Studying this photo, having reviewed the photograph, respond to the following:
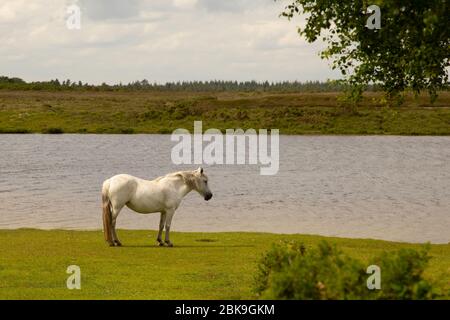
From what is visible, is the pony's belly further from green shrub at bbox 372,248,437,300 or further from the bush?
green shrub at bbox 372,248,437,300

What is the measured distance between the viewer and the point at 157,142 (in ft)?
328

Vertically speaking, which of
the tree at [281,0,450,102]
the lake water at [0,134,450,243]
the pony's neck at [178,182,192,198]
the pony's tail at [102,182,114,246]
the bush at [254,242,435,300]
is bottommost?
the lake water at [0,134,450,243]

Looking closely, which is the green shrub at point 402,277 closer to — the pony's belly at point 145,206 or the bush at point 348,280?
the bush at point 348,280

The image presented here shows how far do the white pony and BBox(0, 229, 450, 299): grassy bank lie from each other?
0.86 m

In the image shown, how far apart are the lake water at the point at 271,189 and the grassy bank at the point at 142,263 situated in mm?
4851

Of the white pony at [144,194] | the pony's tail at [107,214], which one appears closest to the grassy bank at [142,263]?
the pony's tail at [107,214]

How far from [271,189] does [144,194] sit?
2722 centimetres

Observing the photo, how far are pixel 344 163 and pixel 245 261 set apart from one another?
177 feet

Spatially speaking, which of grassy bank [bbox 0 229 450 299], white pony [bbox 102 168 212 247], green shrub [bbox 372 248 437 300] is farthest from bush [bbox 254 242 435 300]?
white pony [bbox 102 168 212 247]

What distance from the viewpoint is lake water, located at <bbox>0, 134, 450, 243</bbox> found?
106 ft

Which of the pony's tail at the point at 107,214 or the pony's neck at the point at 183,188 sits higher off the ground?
the pony's neck at the point at 183,188

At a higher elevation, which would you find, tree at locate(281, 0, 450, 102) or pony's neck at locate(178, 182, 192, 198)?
tree at locate(281, 0, 450, 102)

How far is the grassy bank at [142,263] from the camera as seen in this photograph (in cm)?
1538
